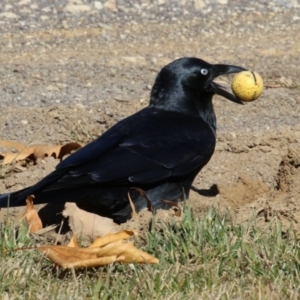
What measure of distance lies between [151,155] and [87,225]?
3.06 feet

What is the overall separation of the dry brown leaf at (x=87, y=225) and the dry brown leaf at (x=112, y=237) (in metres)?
0.20

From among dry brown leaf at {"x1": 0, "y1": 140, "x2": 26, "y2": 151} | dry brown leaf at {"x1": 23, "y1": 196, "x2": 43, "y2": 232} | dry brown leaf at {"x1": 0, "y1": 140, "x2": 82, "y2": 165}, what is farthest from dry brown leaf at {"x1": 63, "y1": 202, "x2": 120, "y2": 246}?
dry brown leaf at {"x1": 0, "y1": 140, "x2": 26, "y2": 151}

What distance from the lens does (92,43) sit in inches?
395

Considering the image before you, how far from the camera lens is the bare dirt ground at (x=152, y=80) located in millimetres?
6119

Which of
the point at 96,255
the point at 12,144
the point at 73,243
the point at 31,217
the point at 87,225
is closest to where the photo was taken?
the point at 96,255

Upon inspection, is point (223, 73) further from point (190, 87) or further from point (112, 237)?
point (112, 237)

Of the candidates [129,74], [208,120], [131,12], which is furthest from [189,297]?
[131,12]

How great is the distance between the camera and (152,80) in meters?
8.71

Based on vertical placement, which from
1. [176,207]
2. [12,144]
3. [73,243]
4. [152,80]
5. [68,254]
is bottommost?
[152,80]

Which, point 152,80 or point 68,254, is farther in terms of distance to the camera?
point 152,80

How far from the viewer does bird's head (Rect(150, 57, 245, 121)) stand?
6.43 meters

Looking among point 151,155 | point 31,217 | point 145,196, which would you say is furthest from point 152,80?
point 31,217

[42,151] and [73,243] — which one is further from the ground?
[73,243]

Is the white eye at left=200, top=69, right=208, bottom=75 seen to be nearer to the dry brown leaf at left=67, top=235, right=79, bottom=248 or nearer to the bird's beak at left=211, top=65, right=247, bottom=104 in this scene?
the bird's beak at left=211, top=65, right=247, bottom=104
